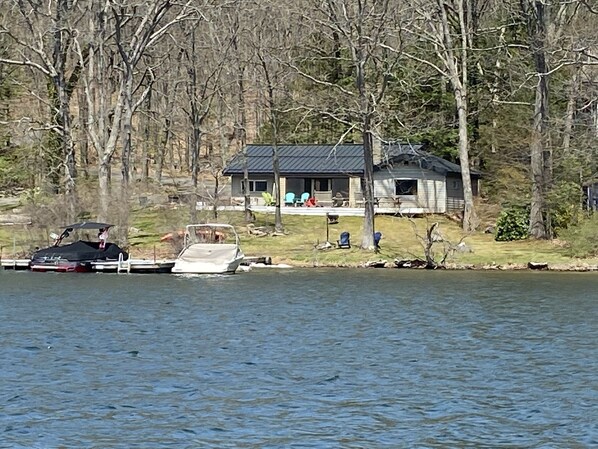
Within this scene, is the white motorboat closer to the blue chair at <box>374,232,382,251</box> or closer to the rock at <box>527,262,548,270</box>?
the blue chair at <box>374,232,382,251</box>

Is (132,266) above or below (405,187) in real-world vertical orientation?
below

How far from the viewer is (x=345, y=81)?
82.2 meters

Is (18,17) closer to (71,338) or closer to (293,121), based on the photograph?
(293,121)

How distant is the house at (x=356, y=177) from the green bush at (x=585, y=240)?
20049 millimetres

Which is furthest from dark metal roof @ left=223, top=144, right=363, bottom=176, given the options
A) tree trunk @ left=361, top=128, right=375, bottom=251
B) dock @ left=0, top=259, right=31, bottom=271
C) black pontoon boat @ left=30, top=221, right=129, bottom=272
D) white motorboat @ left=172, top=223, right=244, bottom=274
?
dock @ left=0, top=259, right=31, bottom=271

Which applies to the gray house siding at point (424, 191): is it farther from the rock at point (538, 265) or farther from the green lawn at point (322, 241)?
the rock at point (538, 265)

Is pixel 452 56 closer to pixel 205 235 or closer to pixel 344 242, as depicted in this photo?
pixel 344 242

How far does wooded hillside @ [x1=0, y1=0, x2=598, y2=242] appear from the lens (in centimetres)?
5841

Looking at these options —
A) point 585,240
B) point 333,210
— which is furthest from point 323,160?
point 585,240

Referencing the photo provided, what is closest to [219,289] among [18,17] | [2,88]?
[18,17]

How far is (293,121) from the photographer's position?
88.4 metres

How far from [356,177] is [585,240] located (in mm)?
25190

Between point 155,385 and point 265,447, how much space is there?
19.3 feet

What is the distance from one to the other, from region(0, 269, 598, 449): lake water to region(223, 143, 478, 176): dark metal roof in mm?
30944
